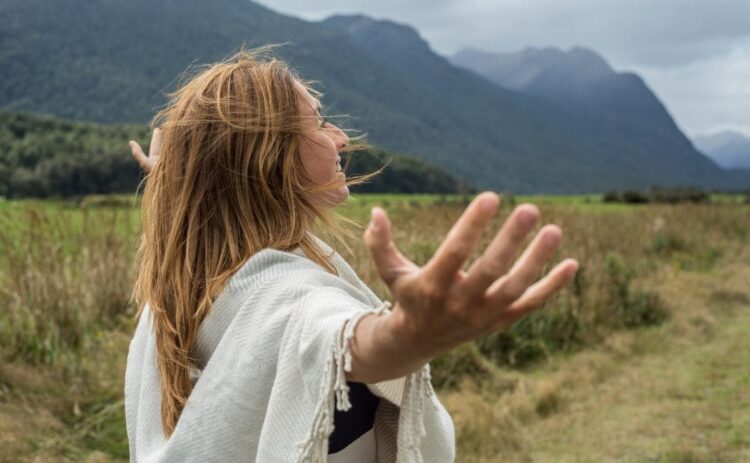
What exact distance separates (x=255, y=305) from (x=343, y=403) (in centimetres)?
33

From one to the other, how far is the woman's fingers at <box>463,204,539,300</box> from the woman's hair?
0.64 meters

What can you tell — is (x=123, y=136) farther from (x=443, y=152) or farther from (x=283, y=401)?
(x=443, y=152)

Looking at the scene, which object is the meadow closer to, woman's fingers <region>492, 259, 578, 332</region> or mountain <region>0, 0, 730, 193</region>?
woman's fingers <region>492, 259, 578, 332</region>

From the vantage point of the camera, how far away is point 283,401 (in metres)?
1.09

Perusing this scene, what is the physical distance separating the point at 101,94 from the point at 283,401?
118 meters

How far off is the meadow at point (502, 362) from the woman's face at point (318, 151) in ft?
5.16

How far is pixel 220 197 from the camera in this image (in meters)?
1.35

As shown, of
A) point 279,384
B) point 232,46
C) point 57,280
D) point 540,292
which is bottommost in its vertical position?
point 57,280

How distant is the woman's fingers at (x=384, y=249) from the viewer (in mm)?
692

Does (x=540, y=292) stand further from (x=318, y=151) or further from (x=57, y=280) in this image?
(x=57, y=280)

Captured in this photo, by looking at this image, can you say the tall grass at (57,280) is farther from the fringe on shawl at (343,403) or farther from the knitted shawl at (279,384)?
the fringe on shawl at (343,403)

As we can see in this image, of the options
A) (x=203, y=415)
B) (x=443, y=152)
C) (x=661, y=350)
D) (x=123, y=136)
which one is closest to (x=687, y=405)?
(x=661, y=350)

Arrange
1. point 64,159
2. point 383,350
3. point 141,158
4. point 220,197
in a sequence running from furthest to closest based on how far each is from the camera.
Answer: point 64,159 → point 141,158 → point 220,197 → point 383,350

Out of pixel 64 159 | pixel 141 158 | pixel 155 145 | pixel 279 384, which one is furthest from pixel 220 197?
pixel 64 159
